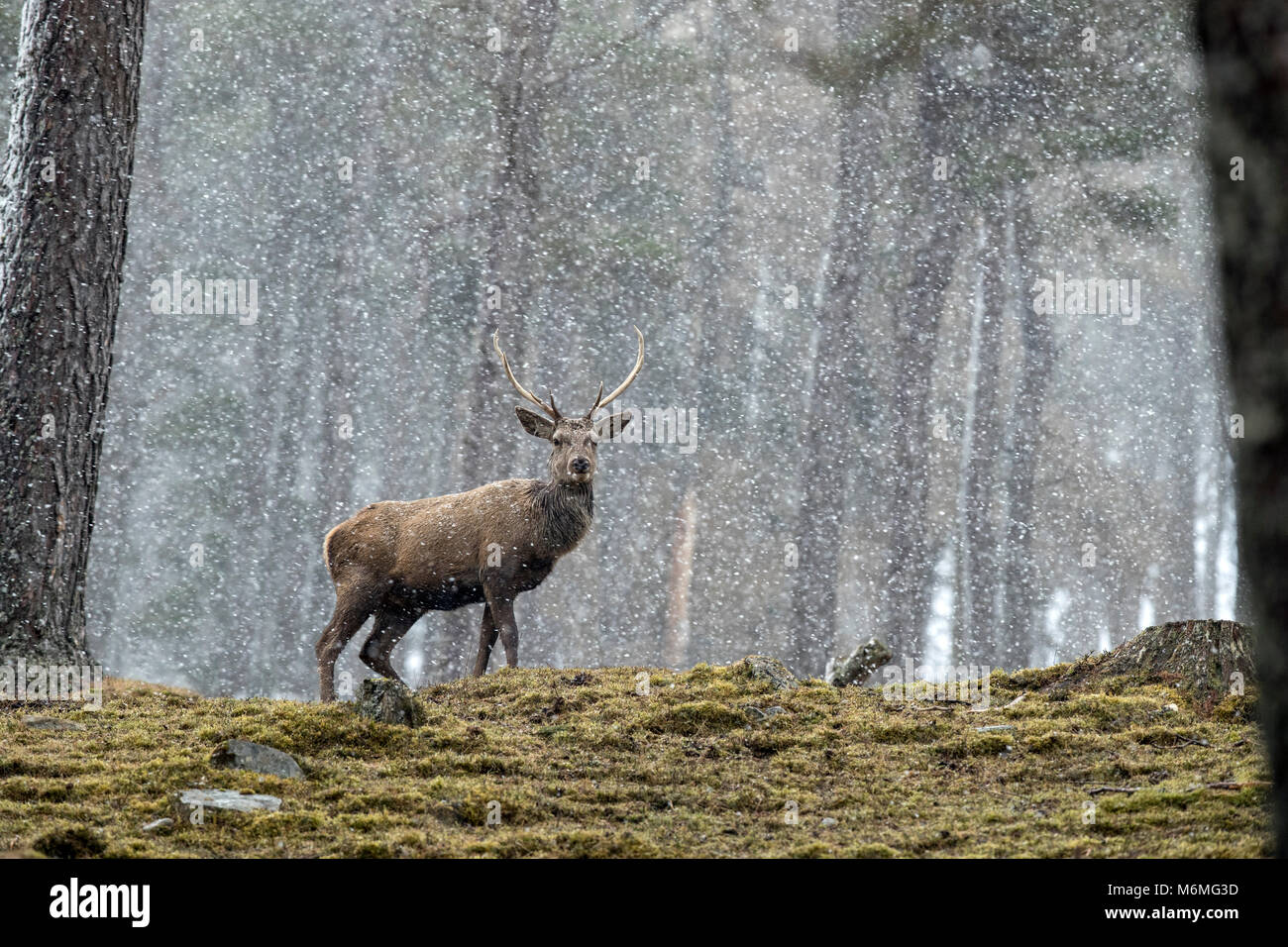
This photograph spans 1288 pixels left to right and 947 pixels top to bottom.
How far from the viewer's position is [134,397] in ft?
85.3

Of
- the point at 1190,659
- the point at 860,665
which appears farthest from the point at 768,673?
the point at 1190,659

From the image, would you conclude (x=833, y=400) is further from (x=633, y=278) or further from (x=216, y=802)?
(x=216, y=802)

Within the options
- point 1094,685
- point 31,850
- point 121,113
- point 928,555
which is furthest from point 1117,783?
point 928,555

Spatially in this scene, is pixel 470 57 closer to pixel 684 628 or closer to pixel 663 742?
pixel 684 628

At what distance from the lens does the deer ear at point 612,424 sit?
9784 millimetres

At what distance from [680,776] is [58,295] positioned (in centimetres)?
480

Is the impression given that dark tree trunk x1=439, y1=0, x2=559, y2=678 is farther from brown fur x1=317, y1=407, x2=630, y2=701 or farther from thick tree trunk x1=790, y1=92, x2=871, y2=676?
brown fur x1=317, y1=407, x2=630, y2=701

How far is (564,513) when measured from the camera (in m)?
9.61

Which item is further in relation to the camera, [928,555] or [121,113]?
[928,555]

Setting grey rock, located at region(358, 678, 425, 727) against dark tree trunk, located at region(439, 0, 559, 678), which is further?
dark tree trunk, located at region(439, 0, 559, 678)

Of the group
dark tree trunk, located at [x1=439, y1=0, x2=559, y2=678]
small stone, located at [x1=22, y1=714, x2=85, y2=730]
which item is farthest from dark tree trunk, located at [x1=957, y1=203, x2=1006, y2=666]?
small stone, located at [x1=22, y1=714, x2=85, y2=730]

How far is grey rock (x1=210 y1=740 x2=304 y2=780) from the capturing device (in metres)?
4.83

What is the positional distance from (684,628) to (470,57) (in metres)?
13.1

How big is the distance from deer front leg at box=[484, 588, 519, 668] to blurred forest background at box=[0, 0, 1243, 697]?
12.5 m
